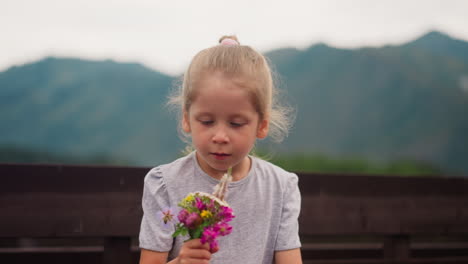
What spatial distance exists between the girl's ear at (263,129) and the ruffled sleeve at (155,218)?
44 centimetres

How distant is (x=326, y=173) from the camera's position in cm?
297

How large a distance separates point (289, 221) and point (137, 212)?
794 millimetres

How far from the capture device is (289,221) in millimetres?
2252

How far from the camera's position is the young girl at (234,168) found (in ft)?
6.35

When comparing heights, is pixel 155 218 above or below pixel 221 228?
below

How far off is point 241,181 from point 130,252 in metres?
A: 0.82

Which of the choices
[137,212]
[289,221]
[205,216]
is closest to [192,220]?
[205,216]

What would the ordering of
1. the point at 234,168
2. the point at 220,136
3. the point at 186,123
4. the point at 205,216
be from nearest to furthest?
the point at 205,216 → the point at 220,136 → the point at 186,123 → the point at 234,168

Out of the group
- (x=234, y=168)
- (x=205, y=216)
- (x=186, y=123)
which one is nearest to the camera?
(x=205, y=216)

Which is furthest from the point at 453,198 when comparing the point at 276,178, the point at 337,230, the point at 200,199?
the point at 200,199

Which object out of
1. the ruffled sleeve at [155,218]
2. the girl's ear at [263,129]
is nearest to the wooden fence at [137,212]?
the ruffled sleeve at [155,218]

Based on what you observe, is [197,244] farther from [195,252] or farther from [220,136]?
[220,136]

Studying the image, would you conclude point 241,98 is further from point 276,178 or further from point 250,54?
point 276,178

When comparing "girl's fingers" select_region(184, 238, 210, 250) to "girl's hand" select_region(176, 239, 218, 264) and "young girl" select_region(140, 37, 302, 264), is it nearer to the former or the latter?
"girl's hand" select_region(176, 239, 218, 264)
